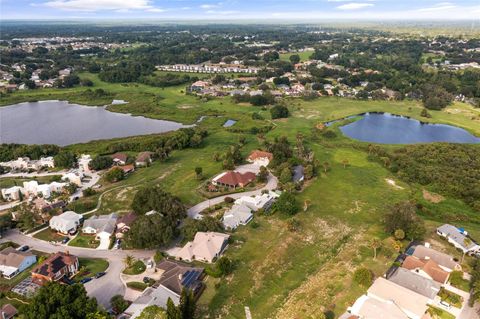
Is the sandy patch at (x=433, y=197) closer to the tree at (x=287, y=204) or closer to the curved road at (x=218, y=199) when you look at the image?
the tree at (x=287, y=204)

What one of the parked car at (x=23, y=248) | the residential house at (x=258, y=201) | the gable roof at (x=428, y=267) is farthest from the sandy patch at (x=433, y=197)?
the parked car at (x=23, y=248)

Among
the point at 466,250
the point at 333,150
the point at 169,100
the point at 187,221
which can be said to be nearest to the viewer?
the point at 466,250

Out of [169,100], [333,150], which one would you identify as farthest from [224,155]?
[169,100]

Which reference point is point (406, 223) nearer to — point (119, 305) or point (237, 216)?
point (237, 216)

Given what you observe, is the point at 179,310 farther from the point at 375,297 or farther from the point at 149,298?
the point at 375,297

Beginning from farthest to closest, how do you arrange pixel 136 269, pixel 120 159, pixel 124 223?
1. pixel 120 159
2. pixel 124 223
3. pixel 136 269

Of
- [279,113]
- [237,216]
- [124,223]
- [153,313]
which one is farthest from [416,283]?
[279,113]

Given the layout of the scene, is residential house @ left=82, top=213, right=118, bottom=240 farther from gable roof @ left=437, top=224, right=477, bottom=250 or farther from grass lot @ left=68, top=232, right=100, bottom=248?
gable roof @ left=437, top=224, right=477, bottom=250
